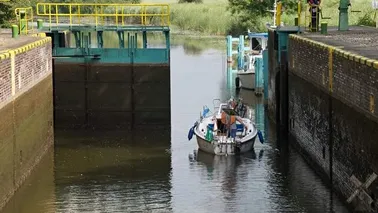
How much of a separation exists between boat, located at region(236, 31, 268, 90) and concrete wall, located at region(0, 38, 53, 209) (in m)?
14.1

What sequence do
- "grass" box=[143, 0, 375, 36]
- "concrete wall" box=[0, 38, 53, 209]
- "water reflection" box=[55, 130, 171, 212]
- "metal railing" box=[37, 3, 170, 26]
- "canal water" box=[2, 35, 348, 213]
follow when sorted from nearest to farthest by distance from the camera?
"concrete wall" box=[0, 38, 53, 209]
"canal water" box=[2, 35, 348, 213]
"water reflection" box=[55, 130, 171, 212]
"metal railing" box=[37, 3, 170, 26]
"grass" box=[143, 0, 375, 36]

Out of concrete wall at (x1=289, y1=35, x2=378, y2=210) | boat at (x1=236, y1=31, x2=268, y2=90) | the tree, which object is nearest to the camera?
concrete wall at (x1=289, y1=35, x2=378, y2=210)

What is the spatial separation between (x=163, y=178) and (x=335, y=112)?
488 centimetres

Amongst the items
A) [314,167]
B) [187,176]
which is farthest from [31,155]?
[314,167]

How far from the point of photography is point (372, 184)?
51.9 feet

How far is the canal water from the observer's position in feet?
64.5

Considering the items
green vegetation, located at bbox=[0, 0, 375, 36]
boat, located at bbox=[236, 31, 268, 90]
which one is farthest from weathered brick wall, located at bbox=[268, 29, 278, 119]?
green vegetation, located at bbox=[0, 0, 375, 36]

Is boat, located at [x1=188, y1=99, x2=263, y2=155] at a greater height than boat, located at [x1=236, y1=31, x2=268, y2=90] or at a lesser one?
lesser

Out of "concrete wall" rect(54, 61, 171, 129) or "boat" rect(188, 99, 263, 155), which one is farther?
"concrete wall" rect(54, 61, 171, 129)

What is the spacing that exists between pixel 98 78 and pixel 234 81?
46.8ft

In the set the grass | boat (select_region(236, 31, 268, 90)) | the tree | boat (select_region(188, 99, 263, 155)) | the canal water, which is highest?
the tree

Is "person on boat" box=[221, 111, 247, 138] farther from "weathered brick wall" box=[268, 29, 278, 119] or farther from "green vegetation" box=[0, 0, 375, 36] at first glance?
"green vegetation" box=[0, 0, 375, 36]

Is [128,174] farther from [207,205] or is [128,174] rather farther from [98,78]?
[98,78]

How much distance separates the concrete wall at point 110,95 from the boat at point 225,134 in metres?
3.52
